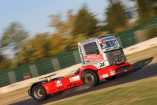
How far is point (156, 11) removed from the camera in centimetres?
3984

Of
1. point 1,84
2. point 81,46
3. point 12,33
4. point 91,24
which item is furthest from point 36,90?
point 12,33

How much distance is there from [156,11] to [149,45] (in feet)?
69.1

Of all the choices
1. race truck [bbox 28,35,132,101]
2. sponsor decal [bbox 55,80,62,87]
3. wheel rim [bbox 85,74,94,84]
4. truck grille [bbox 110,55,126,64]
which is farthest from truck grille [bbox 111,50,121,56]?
sponsor decal [bbox 55,80,62,87]

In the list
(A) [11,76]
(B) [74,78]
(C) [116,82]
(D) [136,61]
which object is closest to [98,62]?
(C) [116,82]

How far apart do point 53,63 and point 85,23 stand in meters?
17.3

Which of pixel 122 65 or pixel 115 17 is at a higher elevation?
pixel 115 17

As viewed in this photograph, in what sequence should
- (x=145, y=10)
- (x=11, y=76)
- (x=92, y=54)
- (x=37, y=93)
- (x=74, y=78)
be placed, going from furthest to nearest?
(x=145, y=10) → (x=11, y=76) → (x=37, y=93) → (x=74, y=78) → (x=92, y=54)

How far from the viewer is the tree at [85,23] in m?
41.2

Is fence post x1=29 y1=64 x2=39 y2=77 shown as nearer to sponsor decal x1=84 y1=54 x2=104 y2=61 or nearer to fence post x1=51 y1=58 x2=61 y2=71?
fence post x1=51 y1=58 x2=61 y2=71

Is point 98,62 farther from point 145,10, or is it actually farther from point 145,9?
point 145,9

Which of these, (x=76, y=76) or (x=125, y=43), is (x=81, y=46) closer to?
(x=76, y=76)

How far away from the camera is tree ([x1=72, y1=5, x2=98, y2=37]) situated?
41.2 metres

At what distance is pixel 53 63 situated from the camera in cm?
2620

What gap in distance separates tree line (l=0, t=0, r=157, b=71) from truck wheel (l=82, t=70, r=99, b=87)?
25652 millimetres
